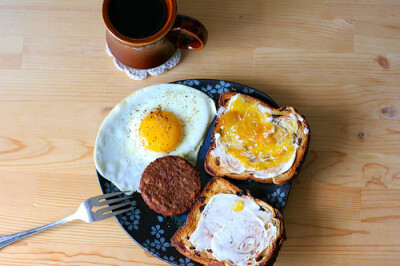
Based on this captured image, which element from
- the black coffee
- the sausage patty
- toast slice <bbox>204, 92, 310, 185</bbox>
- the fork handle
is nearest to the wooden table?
the fork handle

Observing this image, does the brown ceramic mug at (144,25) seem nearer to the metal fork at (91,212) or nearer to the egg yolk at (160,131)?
the egg yolk at (160,131)

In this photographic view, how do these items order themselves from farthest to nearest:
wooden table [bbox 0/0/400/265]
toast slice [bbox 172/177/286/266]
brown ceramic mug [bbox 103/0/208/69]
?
1. wooden table [bbox 0/0/400/265]
2. toast slice [bbox 172/177/286/266]
3. brown ceramic mug [bbox 103/0/208/69]

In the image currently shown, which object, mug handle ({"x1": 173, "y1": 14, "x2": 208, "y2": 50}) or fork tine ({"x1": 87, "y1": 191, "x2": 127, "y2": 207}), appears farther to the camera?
fork tine ({"x1": 87, "y1": 191, "x2": 127, "y2": 207})

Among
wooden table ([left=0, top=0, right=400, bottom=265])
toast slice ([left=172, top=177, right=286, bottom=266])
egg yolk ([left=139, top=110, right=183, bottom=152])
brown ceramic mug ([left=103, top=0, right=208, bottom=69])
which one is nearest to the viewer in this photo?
brown ceramic mug ([left=103, top=0, right=208, bottom=69])

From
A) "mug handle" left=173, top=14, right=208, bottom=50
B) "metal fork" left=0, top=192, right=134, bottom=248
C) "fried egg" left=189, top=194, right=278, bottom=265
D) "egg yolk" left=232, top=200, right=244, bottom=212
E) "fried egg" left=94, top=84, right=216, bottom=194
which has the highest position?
"mug handle" left=173, top=14, right=208, bottom=50

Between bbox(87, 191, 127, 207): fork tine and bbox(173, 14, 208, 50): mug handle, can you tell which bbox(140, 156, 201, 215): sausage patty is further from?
bbox(173, 14, 208, 50): mug handle

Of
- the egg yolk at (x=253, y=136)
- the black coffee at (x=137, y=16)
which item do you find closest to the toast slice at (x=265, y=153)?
the egg yolk at (x=253, y=136)

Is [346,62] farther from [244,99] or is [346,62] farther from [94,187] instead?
[94,187]

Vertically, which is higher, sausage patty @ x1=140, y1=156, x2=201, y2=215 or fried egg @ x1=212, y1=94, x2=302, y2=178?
fried egg @ x1=212, y1=94, x2=302, y2=178
